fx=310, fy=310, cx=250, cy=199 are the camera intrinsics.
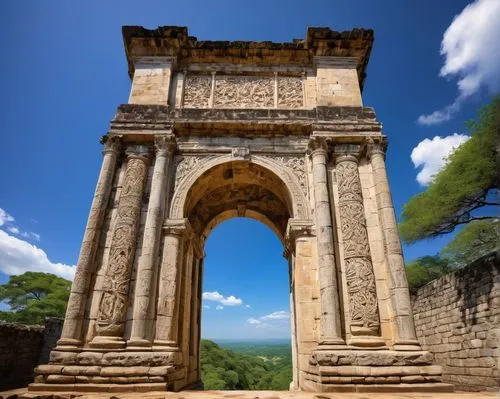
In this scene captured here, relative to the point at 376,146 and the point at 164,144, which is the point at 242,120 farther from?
the point at 376,146

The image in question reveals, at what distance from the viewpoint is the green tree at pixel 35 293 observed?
87.5ft

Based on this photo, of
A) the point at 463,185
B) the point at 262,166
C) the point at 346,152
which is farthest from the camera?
the point at 463,185

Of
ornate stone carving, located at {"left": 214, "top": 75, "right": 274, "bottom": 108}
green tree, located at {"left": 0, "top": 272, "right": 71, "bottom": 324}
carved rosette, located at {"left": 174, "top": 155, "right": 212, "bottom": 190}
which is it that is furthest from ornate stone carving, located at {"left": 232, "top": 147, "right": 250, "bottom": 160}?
green tree, located at {"left": 0, "top": 272, "right": 71, "bottom": 324}

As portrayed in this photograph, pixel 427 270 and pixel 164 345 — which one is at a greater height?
pixel 427 270

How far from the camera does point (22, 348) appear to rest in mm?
10398

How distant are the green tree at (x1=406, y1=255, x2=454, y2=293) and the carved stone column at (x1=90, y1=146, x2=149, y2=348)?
1816cm

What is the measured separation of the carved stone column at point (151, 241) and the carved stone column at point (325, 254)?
3.81m

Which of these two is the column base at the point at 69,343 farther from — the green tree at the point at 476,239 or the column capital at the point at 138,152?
the green tree at the point at 476,239

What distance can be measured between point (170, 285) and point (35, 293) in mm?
30931

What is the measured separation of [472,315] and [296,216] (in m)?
6.80

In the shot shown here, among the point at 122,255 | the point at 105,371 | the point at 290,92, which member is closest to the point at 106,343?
the point at 105,371

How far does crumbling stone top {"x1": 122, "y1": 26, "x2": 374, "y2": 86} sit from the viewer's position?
9656mm

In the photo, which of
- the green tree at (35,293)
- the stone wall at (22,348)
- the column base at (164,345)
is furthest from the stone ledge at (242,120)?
the green tree at (35,293)

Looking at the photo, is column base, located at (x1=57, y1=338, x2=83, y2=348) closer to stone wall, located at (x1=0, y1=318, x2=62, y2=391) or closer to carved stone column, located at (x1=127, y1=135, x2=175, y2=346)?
carved stone column, located at (x1=127, y1=135, x2=175, y2=346)
